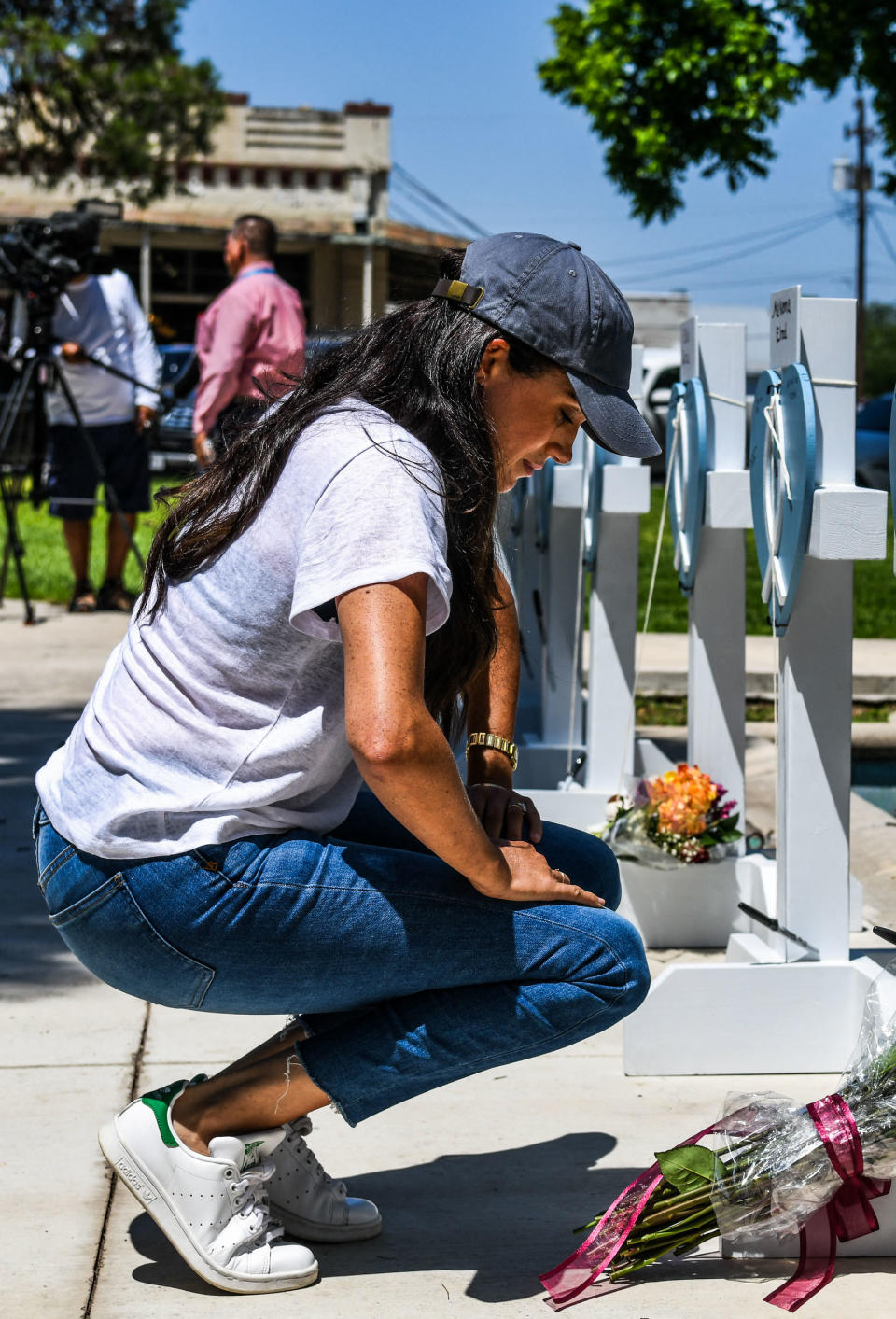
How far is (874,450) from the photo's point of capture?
14188mm

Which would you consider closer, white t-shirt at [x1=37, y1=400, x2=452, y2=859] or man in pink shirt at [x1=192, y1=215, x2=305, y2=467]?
white t-shirt at [x1=37, y1=400, x2=452, y2=859]

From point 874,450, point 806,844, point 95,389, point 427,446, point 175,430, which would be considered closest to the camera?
point 427,446

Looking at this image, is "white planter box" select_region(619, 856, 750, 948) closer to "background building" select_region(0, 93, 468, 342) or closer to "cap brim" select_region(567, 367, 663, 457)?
"cap brim" select_region(567, 367, 663, 457)

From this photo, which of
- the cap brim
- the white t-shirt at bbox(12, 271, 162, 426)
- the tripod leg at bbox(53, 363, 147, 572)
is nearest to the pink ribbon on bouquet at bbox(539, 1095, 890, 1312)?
the cap brim

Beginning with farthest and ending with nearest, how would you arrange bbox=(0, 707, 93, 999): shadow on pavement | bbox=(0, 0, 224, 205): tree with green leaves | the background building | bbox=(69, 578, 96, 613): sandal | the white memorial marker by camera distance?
1. the background building
2. bbox=(0, 0, 224, 205): tree with green leaves
3. bbox=(69, 578, 96, 613): sandal
4. bbox=(0, 707, 93, 999): shadow on pavement
5. the white memorial marker

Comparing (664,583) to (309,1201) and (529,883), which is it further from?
(529,883)

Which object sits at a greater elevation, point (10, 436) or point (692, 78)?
point (692, 78)

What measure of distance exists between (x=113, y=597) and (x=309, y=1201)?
675 centimetres

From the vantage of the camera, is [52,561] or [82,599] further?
[52,561]

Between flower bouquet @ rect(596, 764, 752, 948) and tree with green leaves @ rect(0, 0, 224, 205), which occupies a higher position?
tree with green leaves @ rect(0, 0, 224, 205)

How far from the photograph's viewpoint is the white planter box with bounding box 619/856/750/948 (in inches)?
144

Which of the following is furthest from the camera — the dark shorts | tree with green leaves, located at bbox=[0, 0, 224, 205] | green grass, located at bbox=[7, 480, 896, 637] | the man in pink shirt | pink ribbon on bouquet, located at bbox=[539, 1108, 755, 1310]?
tree with green leaves, located at bbox=[0, 0, 224, 205]

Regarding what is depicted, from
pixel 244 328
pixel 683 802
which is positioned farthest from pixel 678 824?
pixel 244 328

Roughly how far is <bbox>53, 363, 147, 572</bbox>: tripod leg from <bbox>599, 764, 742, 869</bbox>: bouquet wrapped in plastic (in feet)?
15.1
